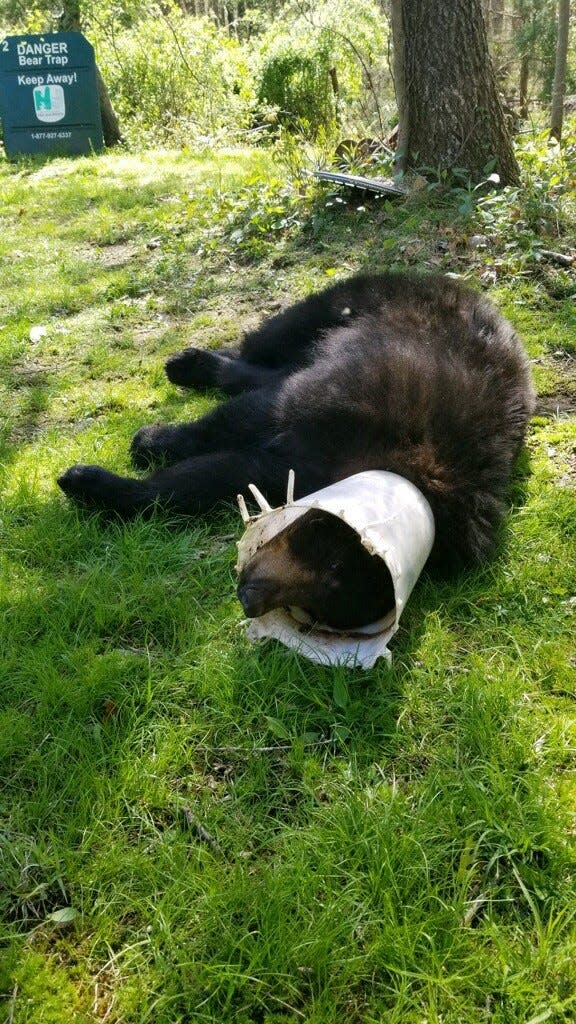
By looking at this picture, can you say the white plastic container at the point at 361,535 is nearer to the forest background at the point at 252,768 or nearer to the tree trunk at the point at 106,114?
the forest background at the point at 252,768

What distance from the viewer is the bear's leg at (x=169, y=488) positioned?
3408 millimetres

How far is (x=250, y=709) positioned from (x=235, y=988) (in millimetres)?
844

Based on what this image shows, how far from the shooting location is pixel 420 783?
7.21ft

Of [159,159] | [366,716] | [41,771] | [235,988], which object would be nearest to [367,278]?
[366,716]

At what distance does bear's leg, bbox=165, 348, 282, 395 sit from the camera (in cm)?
432

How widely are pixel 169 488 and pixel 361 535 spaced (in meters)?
1.34

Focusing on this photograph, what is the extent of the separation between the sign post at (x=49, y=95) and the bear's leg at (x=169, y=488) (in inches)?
388

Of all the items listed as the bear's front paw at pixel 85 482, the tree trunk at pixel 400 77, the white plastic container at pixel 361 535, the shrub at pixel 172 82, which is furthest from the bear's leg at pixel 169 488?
the shrub at pixel 172 82

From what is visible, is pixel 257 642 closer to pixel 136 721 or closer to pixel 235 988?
pixel 136 721

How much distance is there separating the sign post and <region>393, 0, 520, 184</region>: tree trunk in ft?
23.0

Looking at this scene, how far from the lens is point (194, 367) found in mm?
4508

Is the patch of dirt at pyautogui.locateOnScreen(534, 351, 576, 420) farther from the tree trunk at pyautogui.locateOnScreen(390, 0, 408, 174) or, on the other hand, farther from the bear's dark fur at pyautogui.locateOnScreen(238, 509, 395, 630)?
the tree trunk at pyautogui.locateOnScreen(390, 0, 408, 174)

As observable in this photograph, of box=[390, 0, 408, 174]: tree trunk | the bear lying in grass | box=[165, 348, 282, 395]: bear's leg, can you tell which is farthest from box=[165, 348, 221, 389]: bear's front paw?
box=[390, 0, 408, 174]: tree trunk

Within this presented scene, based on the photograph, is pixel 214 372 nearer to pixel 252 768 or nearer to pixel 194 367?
pixel 194 367
